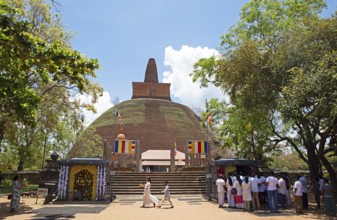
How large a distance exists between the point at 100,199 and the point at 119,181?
6.61 metres

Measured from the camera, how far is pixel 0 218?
34.0 ft

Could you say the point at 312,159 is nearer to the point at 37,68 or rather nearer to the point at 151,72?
the point at 37,68

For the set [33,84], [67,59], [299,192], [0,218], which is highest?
[33,84]

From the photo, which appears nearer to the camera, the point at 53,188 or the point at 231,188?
the point at 231,188

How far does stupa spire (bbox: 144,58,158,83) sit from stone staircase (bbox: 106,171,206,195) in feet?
187

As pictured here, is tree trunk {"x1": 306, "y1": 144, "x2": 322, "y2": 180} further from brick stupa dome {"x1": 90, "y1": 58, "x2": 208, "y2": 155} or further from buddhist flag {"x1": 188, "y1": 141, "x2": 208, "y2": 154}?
brick stupa dome {"x1": 90, "y1": 58, "x2": 208, "y2": 155}

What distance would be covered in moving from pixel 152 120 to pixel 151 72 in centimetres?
1819

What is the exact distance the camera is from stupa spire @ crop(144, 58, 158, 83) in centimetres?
7938

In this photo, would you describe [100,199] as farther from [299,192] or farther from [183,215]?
[299,192]

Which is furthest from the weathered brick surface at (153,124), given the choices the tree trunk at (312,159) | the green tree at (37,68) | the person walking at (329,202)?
the person walking at (329,202)

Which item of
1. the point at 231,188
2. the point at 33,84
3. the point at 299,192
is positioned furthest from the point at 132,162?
the point at 299,192

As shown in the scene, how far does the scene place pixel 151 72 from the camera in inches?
3152

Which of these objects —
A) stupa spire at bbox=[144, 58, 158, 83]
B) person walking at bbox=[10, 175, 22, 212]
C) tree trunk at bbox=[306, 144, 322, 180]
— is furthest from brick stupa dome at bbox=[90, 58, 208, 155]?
person walking at bbox=[10, 175, 22, 212]

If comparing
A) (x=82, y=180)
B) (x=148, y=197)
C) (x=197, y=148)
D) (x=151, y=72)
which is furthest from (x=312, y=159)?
(x=151, y=72)
